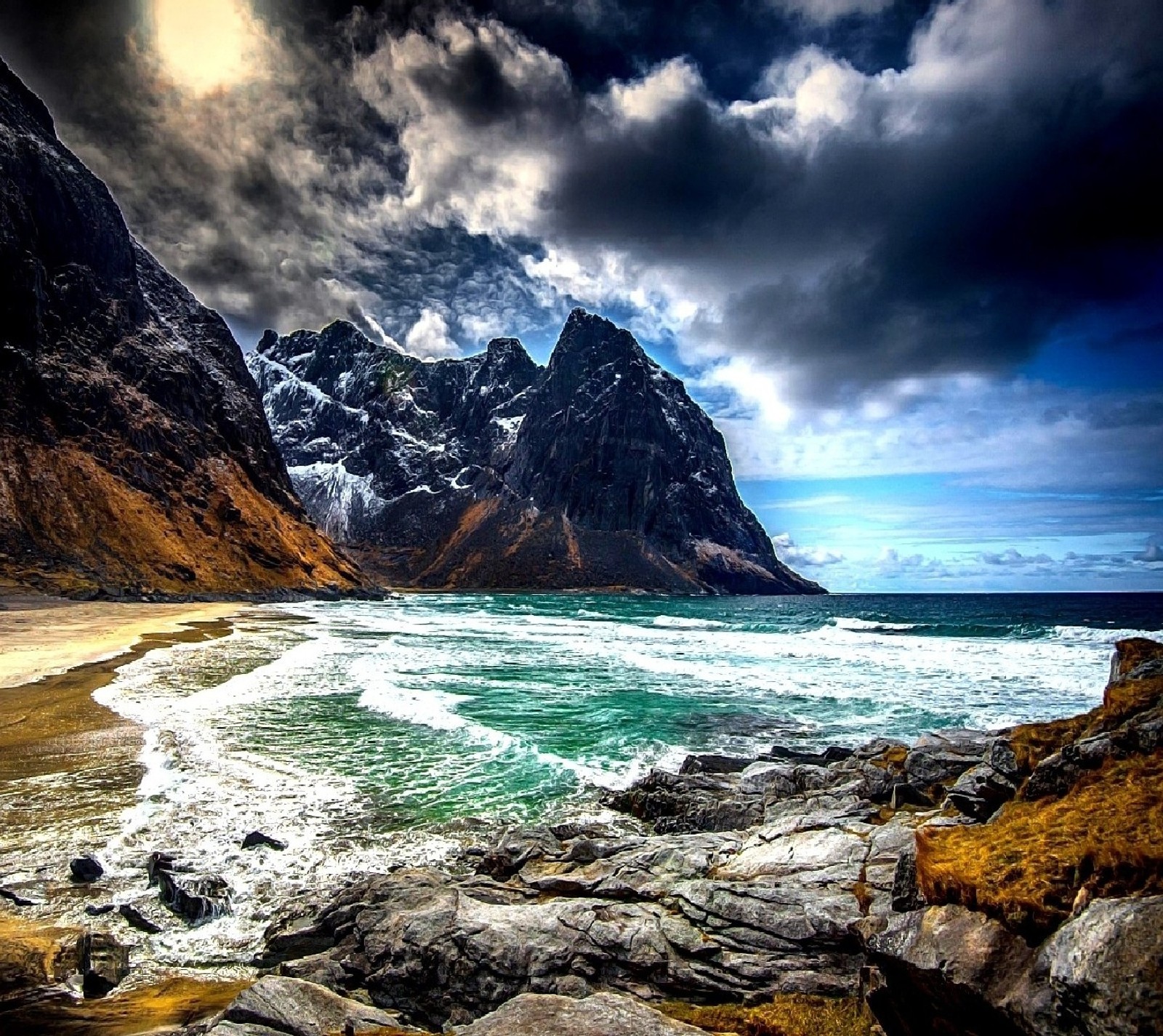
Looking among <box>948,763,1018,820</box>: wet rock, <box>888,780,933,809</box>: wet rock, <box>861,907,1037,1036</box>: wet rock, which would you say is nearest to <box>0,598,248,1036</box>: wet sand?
<box>861,907,1037,1036</box>: wet rock

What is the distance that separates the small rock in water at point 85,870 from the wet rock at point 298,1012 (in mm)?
7192

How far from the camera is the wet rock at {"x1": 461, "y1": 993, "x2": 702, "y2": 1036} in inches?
194

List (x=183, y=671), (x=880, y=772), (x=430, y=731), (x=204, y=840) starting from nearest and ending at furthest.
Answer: (x=204, y=840), (x=880, y=772), (x=430, y=731), (x=183, y=671)

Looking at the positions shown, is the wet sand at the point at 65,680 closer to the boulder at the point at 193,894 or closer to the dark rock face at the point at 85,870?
the dark rock face at the point at 85,870

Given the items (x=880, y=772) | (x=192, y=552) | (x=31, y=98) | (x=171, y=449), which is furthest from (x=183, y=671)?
(x=31, y=98)

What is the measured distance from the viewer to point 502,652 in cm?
4809

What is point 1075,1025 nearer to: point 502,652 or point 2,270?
point 502,652

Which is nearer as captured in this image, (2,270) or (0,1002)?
(0,1002)

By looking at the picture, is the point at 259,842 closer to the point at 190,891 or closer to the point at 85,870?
the point at 190,891

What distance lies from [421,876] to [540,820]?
5.28m

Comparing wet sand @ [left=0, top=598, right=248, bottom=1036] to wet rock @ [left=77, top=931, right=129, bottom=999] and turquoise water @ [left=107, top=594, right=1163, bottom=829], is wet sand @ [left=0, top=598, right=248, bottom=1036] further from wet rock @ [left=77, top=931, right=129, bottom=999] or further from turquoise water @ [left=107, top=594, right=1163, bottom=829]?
turquoise water @ [left=107, top=594, right=1163, bottom=829]

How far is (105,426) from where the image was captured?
118938mm

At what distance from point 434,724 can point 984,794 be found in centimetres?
1966

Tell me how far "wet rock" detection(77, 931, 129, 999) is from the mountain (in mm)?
97181
